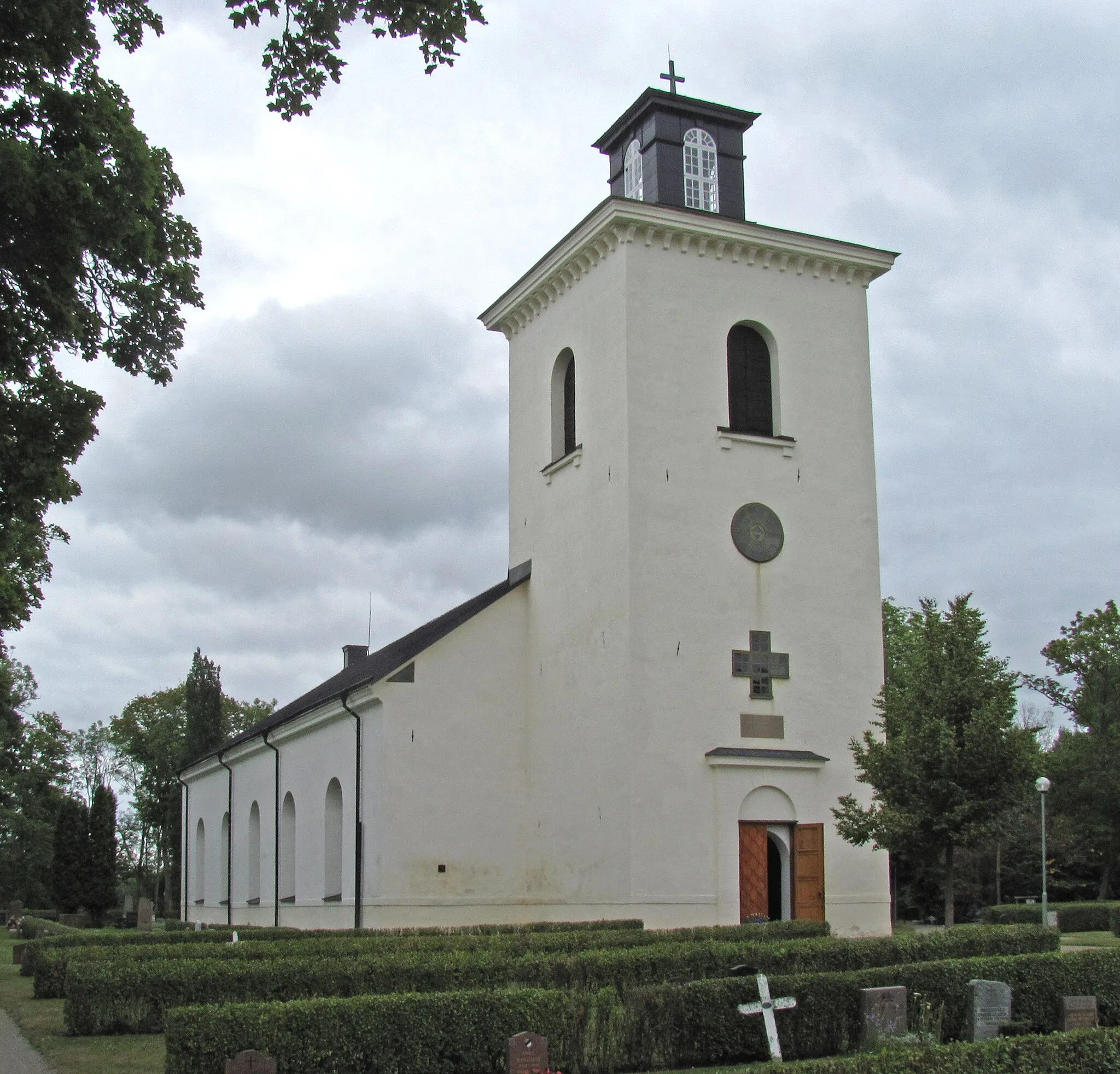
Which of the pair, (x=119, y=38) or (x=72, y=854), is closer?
(x=119, y=38)

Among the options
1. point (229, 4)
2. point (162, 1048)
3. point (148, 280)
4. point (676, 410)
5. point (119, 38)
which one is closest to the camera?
point (229, 4)

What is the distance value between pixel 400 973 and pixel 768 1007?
4.18 m

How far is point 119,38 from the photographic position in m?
11.6

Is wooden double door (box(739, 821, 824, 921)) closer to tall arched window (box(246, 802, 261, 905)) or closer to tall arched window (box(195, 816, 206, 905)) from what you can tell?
tall arched window (box(246, 802, 261, 905))

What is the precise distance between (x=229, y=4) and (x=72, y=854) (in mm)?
53866

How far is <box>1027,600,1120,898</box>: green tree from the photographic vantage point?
135ft

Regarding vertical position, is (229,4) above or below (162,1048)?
above

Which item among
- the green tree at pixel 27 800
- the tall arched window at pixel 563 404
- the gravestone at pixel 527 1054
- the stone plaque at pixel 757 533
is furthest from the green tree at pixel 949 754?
the green tree at pixel 27 800

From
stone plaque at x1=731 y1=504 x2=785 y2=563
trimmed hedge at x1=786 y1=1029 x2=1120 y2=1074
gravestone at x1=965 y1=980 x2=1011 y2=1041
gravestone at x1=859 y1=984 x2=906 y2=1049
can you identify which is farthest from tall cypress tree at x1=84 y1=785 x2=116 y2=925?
trimmed hedge at x1=786 y1=1029 x2=1120 y2=1074

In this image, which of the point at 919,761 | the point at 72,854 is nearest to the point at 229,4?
the point at 919,761

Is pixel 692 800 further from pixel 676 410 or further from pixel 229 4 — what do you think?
pixel 229 4

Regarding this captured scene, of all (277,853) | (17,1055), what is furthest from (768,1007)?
(277,853)

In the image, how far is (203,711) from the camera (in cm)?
6444

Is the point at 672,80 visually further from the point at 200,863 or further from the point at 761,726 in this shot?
the point at 200,863
